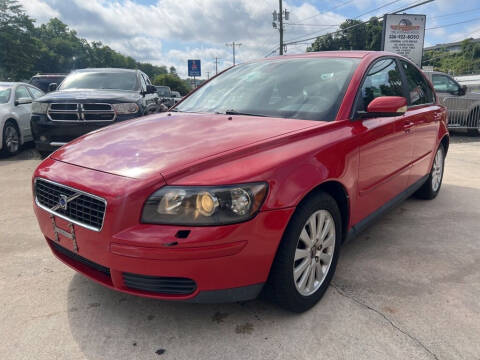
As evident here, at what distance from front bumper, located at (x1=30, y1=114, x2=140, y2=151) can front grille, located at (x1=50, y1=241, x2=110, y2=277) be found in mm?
3784

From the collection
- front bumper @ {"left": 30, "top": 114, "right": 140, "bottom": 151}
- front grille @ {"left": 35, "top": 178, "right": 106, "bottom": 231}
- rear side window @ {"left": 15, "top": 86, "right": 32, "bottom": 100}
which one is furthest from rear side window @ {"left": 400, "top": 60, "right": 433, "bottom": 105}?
rear side window @ {"left": 15, "top": 86, "right": 32, "bottom": 100}

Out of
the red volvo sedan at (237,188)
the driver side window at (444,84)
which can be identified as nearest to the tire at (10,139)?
the red volvo sedan at (237,188)

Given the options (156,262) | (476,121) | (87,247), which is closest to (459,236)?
(156,262)

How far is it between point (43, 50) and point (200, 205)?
80.0 m

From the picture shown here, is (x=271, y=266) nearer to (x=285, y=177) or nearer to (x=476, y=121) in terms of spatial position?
(x=285, y=177)

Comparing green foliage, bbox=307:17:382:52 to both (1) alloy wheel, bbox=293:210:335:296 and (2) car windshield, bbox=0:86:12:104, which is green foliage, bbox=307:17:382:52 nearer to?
(2) car windshield, bbox=0:86:12:104

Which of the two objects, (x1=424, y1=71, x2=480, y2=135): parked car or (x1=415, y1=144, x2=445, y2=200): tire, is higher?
(x1=424, y1=71, x2=480, y2=135): parked car

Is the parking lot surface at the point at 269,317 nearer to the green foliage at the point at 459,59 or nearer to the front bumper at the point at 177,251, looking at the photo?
the front bumper at the point at 177,251

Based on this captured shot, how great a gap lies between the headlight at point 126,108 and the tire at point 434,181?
4.32 metres

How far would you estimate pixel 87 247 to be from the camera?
200cm

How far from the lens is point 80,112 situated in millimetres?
5910

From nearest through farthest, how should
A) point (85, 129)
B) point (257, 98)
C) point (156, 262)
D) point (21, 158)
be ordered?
point (156, 262) → point (257, 98) → point (85, 129) → point (21, 158)

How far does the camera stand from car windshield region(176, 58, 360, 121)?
268cm

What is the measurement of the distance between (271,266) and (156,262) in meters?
0.61
